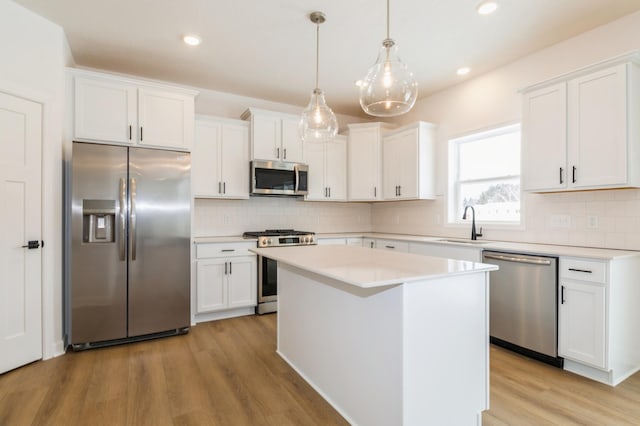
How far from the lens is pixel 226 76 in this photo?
12.8 feet

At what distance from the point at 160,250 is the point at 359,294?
225cm

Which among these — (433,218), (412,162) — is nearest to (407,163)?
(412,162)

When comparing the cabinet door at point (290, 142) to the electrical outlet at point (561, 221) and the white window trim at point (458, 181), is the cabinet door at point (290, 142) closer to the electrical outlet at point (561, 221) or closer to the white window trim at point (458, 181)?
the white window trim at point (458, 181)

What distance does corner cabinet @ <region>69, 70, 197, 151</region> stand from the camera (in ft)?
10.1

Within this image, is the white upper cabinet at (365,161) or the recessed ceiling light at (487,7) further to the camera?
the white upper cabinet at (365,161)

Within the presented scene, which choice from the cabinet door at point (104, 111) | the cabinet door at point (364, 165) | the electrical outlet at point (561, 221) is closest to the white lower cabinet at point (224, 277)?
the cabinet door at point (104, 111)

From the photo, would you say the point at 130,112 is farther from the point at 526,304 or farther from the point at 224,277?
the point at 526,304

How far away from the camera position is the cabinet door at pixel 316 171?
4.68 meters

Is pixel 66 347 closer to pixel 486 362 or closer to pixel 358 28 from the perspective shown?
pixel 486 362

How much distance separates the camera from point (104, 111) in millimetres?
3166

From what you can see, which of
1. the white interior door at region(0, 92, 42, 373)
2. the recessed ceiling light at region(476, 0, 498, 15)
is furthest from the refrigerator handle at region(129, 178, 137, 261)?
the recessed ceiling light at region(476, 0, 498, 15)

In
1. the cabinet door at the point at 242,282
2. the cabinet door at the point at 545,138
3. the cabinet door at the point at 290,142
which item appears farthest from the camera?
the cabinet door at the point at 290,142

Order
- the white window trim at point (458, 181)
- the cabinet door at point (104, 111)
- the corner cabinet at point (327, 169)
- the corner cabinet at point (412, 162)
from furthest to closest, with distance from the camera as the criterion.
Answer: the corner cabinet at point (327, 169), the corner cabinet at point (412, 162), the white window trim at point (458, 181), the cabinet door at point (104, 111)

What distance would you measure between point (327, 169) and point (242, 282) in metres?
1.97
